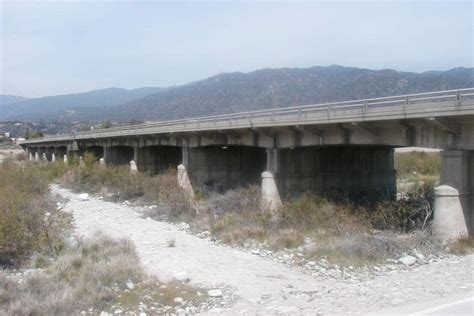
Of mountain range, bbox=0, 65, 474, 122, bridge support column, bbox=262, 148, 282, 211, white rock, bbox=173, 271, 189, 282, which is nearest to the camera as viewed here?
white rock, bbox=173, 271, 189, 282

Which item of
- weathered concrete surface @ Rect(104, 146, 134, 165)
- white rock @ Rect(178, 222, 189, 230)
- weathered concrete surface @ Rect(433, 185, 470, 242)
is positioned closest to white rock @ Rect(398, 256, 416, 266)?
weathered concrete surface @ Rect(433, 185, 470, 242)

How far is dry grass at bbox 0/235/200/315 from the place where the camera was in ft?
39.6

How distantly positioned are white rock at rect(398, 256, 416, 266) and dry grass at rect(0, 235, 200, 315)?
697 centimetres

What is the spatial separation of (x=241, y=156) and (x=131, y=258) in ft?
83.0

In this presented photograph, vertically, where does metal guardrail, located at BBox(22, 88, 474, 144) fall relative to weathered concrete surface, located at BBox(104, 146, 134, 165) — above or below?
above

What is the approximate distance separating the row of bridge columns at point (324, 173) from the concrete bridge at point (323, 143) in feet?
0.19

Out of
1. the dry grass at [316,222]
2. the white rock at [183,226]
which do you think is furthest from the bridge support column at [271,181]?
the white rock at [183,226]

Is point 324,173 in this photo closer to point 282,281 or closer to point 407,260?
point 407,260

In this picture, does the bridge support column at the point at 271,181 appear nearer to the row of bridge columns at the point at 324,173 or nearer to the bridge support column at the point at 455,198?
the row of bridge columns at the point at 324,173

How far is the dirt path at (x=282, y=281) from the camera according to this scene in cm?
1216

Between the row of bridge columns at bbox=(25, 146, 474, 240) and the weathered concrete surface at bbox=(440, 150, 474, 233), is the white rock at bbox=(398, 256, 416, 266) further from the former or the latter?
the weathered concrete surface at bbox=(440, 150, 474, 233)

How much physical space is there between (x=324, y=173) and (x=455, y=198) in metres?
13.2

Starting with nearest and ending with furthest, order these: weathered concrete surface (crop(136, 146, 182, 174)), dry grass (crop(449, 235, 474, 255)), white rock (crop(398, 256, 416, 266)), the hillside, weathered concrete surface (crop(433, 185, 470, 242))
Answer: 1. white rock (crop(398, 256, 416, 266))
2. dry grass (crop(449, 235, 474, 255))
3. weathered concrete surface (crop(433, 185, 470, 242))
4. weathered concrete surface (crop(136, 146, 182, 174))
5. the hillside

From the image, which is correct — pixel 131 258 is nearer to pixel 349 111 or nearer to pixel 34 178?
pixel 349 111
